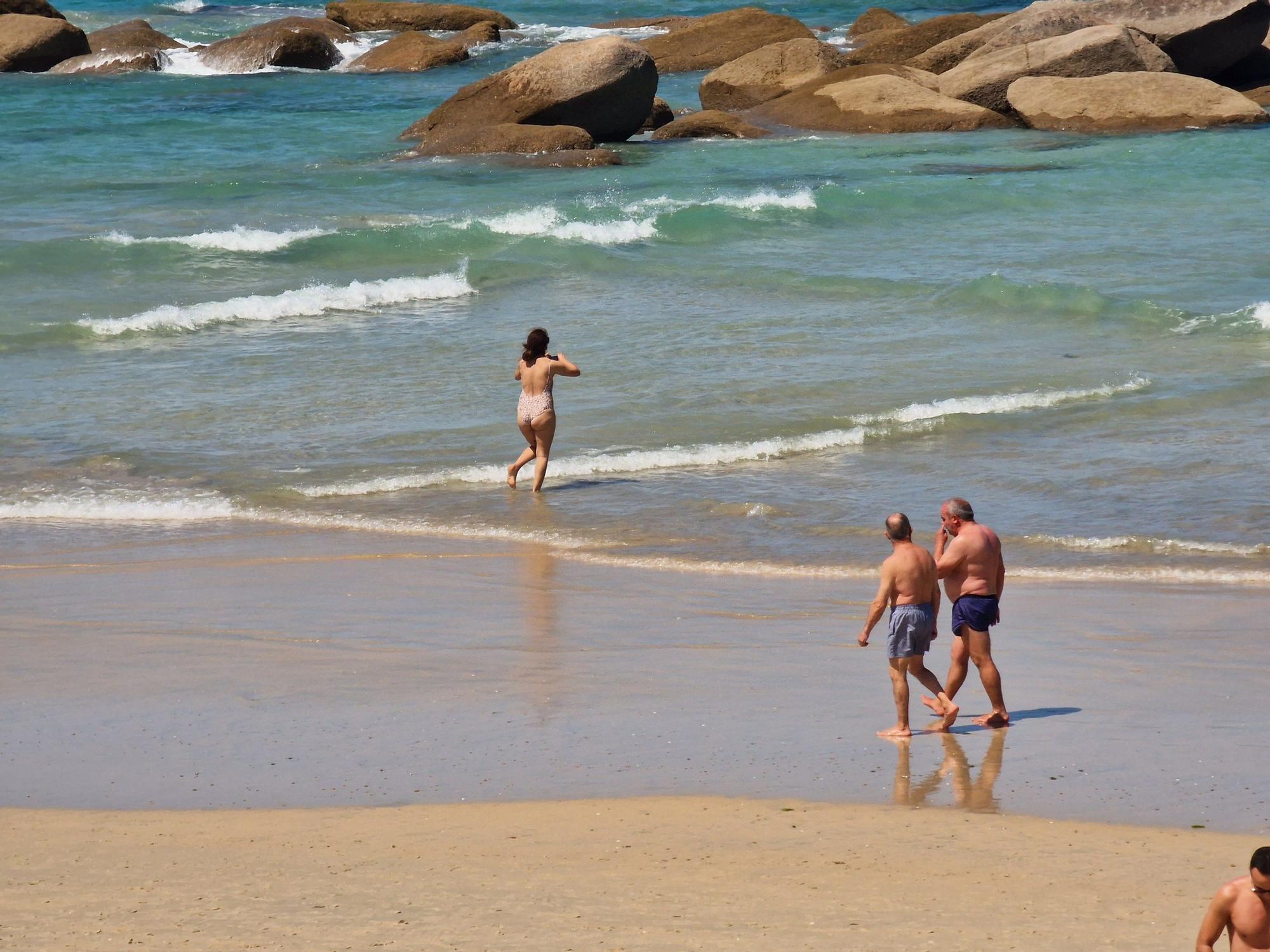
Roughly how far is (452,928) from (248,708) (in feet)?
8.58

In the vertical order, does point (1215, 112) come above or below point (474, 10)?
below

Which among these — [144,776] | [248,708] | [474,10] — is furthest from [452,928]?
[474,10]

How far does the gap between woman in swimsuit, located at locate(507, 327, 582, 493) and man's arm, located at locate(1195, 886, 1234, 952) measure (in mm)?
8043

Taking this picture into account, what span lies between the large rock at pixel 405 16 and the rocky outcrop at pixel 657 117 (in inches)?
604

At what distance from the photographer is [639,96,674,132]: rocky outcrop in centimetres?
3053

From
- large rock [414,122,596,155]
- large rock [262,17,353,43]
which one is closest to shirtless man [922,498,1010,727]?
large rock [414,122,596,155]

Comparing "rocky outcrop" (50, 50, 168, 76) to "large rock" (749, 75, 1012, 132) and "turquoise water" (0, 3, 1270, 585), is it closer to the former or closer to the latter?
"turquoise water" (0, 3, 1270, 585)

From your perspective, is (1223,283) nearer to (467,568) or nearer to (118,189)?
(467,568)

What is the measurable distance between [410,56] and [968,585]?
33850 millimetres

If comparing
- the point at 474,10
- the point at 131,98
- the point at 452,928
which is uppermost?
the point at 474,10

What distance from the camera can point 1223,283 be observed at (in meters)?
19.0

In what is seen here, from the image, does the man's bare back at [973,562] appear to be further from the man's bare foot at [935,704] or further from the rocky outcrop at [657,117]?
the rocky outcrop at [657,117]

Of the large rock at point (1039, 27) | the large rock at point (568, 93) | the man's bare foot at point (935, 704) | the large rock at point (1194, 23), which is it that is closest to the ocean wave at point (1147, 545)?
the man's bare foot at point (935, 704)

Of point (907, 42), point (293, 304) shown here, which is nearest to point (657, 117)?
point (907, 42)
